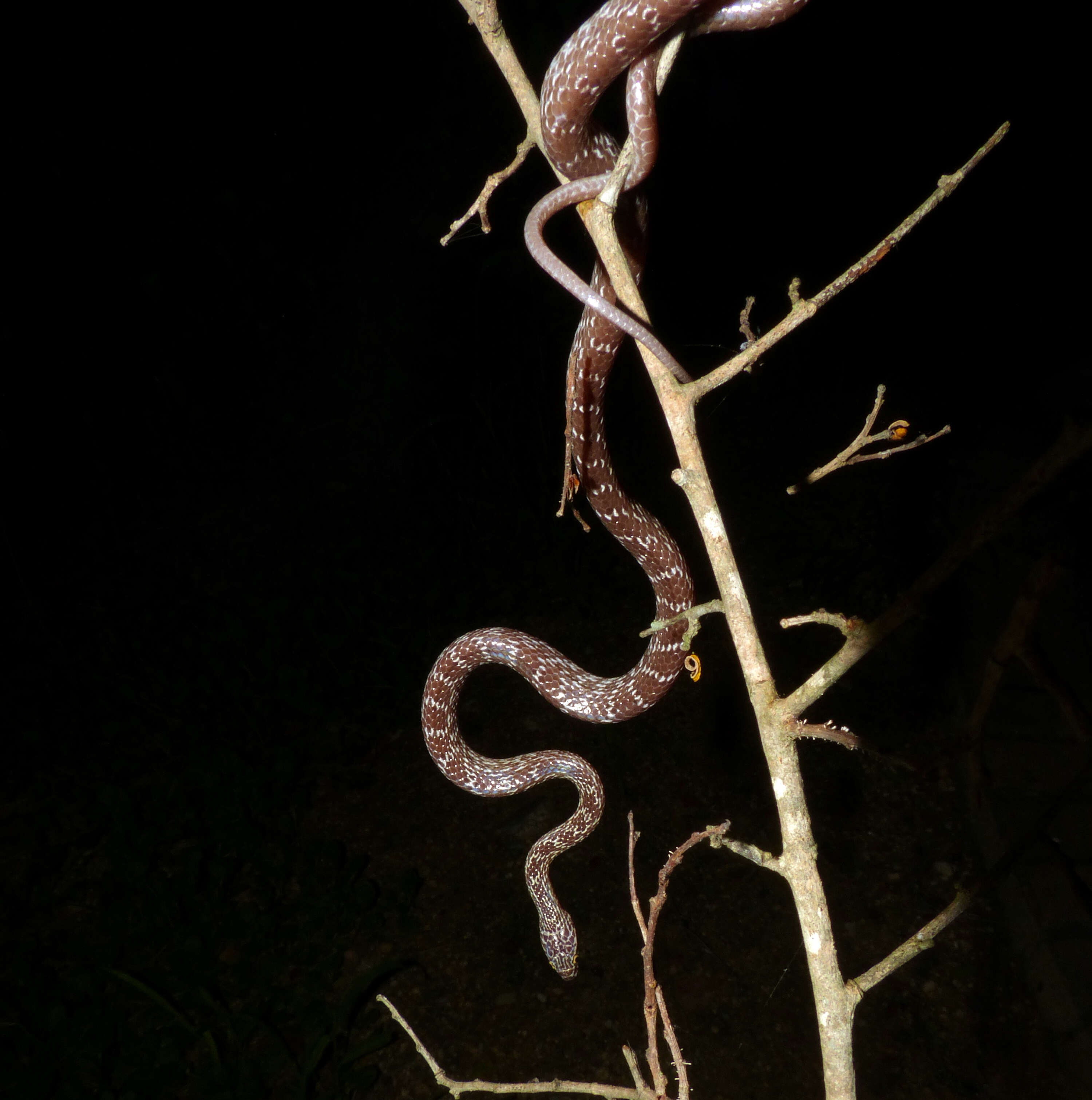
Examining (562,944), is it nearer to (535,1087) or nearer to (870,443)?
(535,1087)

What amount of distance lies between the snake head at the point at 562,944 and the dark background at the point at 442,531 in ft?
0.64

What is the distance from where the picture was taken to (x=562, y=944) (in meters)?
1.89

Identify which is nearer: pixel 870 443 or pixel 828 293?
pixel 828 293

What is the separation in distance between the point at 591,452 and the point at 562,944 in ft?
4.94

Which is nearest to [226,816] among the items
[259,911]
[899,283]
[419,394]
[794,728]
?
[259,911]

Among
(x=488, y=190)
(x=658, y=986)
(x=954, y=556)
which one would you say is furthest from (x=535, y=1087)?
(x=488, y=190)

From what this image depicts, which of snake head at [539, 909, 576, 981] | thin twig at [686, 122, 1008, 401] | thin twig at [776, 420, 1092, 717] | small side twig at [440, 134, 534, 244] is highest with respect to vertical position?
small side twig at [440, 134, 534, 244]

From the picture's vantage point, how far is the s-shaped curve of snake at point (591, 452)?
2.19ft

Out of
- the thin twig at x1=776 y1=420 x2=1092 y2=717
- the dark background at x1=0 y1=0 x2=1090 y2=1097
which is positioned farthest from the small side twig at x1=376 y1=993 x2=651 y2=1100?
the dark background at x1=0 y1=0 x2=1090 y2=1097

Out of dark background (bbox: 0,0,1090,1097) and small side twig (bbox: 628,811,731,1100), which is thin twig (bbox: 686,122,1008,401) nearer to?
small side twig (bbox: 628,811,731,1100)

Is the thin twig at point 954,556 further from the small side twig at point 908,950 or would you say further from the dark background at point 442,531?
the dark background at point 442,531

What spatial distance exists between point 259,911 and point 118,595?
2144 mm

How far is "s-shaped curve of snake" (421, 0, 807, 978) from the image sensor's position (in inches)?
26.3

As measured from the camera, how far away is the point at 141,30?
10.5ft
